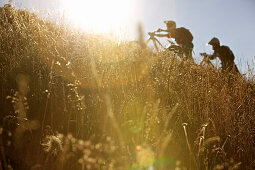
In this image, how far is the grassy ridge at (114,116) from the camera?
4.99 ft

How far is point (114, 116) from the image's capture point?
2.02 m

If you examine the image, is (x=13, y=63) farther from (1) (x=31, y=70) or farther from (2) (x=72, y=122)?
(2) (x=72, y=122)

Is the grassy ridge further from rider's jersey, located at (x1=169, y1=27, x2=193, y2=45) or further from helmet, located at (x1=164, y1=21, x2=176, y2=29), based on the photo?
helmet, located at (x1=164, y1=21, x2=176, y2=29)

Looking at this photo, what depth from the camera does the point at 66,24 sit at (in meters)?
3.69

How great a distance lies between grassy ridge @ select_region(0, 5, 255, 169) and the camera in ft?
4.99

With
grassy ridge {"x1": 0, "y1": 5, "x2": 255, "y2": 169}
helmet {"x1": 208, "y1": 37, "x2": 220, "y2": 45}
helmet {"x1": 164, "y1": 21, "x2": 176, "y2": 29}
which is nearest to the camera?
grassy ridge {"x1": 0, "y1": 5, "x2": 255, "y2": 169}

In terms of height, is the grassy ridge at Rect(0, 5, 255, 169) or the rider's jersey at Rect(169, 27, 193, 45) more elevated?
the rider's jersey at Rect(169, 27, 193, 45)

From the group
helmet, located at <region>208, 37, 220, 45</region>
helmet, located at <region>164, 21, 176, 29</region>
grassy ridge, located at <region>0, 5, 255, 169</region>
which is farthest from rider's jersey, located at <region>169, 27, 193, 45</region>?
grassy ridge, located at <region>0, 5, 255, 169</region>

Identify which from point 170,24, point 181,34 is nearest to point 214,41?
point 181,34

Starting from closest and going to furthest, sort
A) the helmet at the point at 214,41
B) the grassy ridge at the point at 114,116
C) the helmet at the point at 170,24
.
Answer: the grassy ridge at the point at 114,116 → the helmet at the point at 214,41 → the helmet at the point at 170,24

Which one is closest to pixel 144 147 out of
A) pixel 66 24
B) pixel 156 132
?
pixel 156 132

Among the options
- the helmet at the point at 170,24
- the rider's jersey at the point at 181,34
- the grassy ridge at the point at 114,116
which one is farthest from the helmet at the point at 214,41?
the grassy ridge at the point at 114,116

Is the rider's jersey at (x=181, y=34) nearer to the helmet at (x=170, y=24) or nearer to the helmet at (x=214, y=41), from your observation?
the helmet at (x=170, y=24)

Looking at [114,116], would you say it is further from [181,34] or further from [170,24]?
[170,24]
